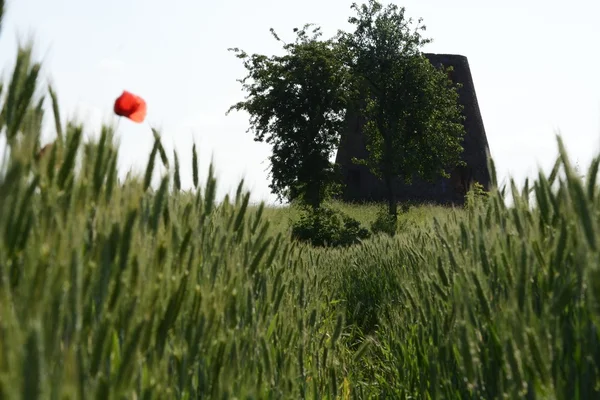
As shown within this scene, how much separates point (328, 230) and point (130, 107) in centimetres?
1893

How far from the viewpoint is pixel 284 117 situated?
92.6ft

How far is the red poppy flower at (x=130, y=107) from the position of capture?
213cm

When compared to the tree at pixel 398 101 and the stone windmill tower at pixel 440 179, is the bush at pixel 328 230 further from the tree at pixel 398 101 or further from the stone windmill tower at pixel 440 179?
the stone windmill tower at pixel 440 179

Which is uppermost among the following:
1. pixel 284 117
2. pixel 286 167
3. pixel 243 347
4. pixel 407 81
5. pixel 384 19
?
pixel 384 19

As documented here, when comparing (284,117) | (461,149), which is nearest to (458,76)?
(461,149)

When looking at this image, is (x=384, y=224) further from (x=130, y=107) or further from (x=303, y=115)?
(x=130, y=107)

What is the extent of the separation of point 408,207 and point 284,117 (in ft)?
22.7

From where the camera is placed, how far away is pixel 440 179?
32.9 meters

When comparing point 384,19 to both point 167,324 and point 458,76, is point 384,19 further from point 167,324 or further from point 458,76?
point 167,324

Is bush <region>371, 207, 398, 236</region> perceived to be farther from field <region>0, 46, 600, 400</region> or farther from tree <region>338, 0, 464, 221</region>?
field <region>0, 46, 600, 400</region>

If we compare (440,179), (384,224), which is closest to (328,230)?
(384,224)

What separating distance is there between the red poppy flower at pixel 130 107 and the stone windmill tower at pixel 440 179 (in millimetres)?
29762

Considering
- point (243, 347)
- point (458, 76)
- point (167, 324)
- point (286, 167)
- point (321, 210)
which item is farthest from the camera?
point (458, 76)

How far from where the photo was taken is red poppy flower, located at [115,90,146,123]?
213 centimetres
